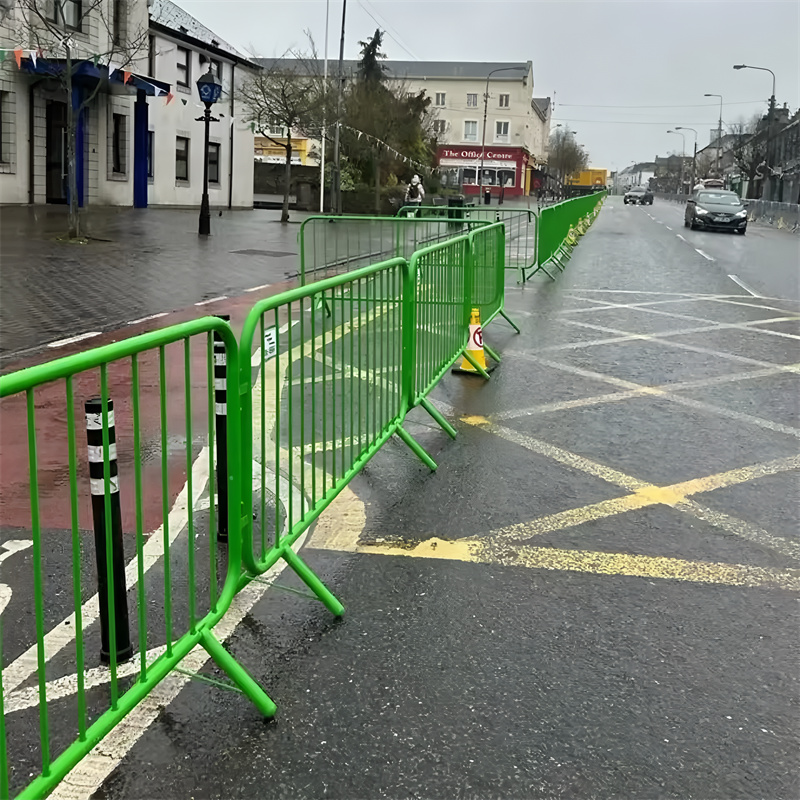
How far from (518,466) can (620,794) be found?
3.19 meters

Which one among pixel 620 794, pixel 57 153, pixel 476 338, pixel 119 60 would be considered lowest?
pixel 620 794

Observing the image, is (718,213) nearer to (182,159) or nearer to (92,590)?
(182,159)

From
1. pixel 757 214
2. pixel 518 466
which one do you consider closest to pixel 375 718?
pixel 518 466

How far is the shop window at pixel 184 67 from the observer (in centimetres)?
3697

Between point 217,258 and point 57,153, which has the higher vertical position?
point 57,153

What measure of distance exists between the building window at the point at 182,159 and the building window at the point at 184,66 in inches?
87.2

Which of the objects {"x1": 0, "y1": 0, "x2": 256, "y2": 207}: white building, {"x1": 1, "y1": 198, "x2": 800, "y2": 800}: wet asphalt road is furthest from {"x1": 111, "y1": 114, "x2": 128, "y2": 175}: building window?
{"x1": 1, "y1": 198, "x2": 800, "y2": 800}: wet asphalt road

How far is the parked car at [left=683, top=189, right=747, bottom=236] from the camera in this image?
36906 mm

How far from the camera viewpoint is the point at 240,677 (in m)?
3.09

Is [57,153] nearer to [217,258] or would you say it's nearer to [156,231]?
[156,231]

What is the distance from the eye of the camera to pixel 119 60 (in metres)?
30.9

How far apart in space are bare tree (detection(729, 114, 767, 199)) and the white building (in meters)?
58.3

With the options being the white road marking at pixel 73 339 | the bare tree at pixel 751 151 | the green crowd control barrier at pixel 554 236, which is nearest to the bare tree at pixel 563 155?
the bare tree at pixel 751 151

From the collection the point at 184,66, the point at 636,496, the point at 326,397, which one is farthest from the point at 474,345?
the point at 184,66
